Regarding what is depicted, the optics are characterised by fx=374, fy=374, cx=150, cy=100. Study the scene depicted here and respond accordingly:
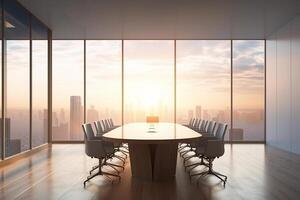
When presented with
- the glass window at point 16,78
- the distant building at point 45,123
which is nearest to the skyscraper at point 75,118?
the distant building at point 45,123

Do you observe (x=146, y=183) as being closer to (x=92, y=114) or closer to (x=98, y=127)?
(x=98, y=127)

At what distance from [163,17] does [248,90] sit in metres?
4.25

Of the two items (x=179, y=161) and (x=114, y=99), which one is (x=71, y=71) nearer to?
(x=114, y=99)

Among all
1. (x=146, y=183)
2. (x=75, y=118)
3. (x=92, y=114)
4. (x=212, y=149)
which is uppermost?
(x=92, y=114)

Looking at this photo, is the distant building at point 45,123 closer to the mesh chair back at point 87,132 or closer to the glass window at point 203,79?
the glass window at point 203,79

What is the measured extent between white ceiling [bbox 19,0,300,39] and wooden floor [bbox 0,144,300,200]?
124 inches

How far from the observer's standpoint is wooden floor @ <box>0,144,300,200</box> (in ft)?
14.9

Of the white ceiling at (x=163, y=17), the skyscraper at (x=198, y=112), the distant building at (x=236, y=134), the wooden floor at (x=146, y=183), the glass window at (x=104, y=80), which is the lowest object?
the wooden floor at (x=146, y=183)

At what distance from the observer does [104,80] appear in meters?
11.3

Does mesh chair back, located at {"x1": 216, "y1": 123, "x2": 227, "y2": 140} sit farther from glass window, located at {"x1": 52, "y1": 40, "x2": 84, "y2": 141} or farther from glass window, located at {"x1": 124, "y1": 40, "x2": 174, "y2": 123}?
glass window, located at {"x1": 52, "y1": 40, "x2": 84, "y2": 141}

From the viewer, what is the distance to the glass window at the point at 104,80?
1127 cm

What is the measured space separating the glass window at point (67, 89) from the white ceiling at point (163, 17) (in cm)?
45

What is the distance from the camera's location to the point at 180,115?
11258mm

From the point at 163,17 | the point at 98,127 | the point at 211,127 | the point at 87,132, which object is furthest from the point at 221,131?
the point at 163,17
